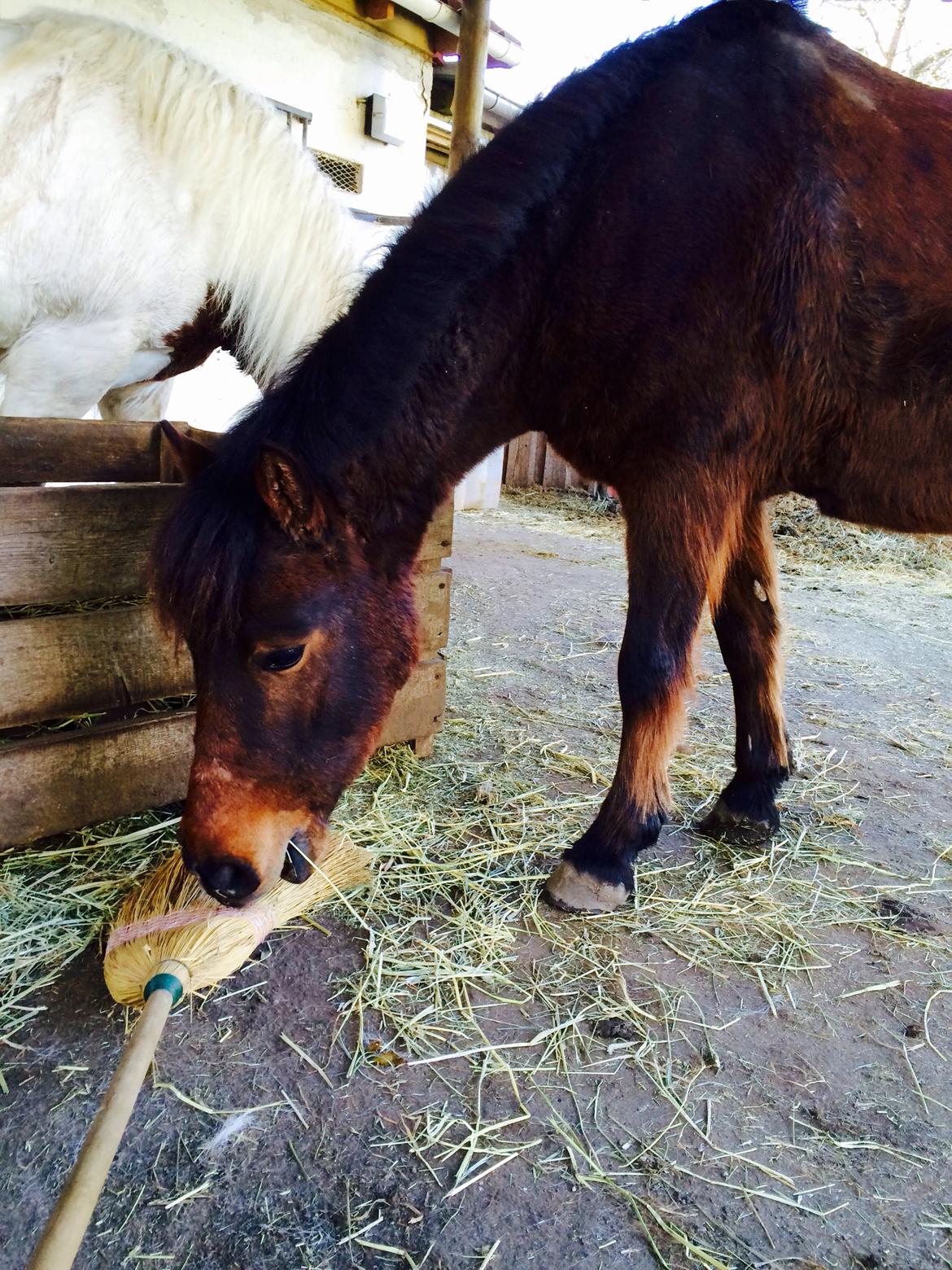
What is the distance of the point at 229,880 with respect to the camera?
1.68 m

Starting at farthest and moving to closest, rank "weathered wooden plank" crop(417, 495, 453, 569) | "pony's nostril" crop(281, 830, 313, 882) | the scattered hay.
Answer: the scattered hay → "weathered wooden plank" crop(417, 495, 453, 569) → "pony's nostril" crop(281, 830, 313, 882)

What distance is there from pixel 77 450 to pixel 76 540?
245 millimetres

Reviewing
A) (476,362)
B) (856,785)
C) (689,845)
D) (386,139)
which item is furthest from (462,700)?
(386,139)

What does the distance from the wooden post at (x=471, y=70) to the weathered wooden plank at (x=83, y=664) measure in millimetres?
3805

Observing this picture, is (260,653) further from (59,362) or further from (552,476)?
(552,476)

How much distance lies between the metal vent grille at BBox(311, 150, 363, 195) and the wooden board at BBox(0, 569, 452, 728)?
5334mm

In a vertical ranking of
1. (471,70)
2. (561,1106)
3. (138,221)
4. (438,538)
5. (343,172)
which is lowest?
(561,1106)

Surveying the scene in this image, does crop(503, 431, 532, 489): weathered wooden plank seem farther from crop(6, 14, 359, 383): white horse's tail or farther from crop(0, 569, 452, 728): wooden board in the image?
crop(0, 569, 452, 728): wooden board

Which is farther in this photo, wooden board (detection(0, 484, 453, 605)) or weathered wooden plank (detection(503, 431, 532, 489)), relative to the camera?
weathered wooden plank (detection(503, 431, 532, 489))

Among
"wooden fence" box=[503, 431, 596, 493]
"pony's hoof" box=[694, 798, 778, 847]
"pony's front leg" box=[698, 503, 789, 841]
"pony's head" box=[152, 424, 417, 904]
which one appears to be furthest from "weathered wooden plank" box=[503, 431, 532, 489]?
"pony's head" box=[152, 424, 417, 904]

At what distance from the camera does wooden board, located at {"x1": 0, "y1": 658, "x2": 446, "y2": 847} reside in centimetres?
208

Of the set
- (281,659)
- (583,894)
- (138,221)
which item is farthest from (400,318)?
(138,221)

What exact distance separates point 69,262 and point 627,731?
2.65 meters

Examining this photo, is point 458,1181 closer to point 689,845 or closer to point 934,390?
point 689,845
